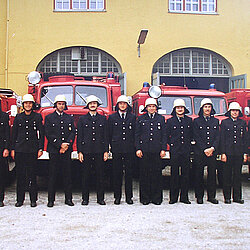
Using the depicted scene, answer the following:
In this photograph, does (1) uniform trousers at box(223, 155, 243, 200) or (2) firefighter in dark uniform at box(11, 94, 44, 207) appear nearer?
(2) firefighter in dark uniform at box(11, 94, 44, 207)

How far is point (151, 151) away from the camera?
716cm

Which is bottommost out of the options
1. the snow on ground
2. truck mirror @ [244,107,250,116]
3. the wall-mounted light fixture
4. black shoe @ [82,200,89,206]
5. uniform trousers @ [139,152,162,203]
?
the snow on ground

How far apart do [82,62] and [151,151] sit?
965 cm

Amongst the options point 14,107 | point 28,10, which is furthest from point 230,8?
point 14,107

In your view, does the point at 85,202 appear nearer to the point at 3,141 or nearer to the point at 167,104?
the point at 3,141

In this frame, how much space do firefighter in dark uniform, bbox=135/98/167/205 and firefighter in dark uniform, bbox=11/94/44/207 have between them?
1794 millimetres

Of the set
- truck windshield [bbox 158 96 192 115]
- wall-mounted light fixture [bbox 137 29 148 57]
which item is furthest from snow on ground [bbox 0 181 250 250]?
wall-mounted light fixture [bbox 137 29 148 57]

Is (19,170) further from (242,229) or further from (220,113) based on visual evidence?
(220,113)

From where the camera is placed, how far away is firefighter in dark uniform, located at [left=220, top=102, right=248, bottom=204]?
732 centimetres

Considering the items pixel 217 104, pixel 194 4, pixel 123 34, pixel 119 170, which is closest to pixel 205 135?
pixel 119 170

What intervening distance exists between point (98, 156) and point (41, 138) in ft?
3.52

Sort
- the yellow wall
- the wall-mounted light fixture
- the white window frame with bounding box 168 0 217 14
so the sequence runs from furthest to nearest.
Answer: the white window frame with bounding box 168 0 217 14 → the yellow wall → the wall-mounted light fixture

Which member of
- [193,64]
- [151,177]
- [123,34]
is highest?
[123,34]

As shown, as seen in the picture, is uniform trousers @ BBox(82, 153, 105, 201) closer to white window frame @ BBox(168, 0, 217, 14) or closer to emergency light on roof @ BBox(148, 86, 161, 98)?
emergency light on roof @ BBox(148, 86, 161, 98)
